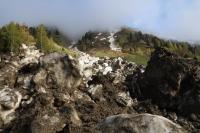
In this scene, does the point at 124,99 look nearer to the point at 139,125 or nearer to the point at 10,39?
the point at 139,125

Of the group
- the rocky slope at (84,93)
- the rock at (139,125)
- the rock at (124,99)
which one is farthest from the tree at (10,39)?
the rock at (139,125)

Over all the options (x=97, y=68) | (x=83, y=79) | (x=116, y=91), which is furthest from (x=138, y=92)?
(x=97, y=68)

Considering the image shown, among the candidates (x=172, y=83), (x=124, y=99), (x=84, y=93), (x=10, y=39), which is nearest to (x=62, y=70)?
(x=84, y=93)

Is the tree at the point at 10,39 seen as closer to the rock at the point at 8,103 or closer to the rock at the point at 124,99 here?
the rock at the point at 8,103

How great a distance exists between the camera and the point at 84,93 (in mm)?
88688

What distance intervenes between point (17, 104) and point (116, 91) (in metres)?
19.5

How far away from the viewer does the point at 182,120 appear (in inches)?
3098

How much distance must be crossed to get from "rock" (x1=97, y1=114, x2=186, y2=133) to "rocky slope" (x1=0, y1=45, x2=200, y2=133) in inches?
1693

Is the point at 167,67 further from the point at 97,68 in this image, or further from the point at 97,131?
the point at 97,131

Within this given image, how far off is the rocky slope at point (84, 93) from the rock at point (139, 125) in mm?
43007

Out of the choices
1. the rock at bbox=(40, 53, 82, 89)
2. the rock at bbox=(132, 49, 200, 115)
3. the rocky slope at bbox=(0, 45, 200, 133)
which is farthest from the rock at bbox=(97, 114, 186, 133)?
the rock at bbox=(40, 53, 82, 89)

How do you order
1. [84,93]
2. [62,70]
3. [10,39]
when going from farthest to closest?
1. [10,39]
2. [62,70]
3. [84,93]

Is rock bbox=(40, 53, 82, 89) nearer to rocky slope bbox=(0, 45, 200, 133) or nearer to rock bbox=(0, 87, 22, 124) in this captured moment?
rocky slope bbox=(0, 45, 200, 133)

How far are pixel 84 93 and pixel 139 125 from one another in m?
66.1
